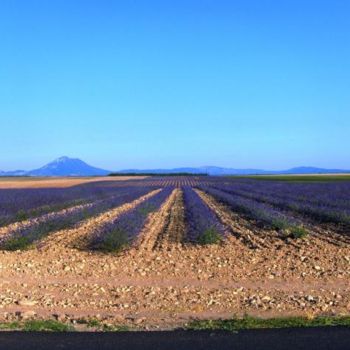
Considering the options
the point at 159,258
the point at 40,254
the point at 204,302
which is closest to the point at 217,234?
the point at 159,258

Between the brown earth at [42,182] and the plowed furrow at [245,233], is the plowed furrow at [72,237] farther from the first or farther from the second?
the brown earth at [42,182]

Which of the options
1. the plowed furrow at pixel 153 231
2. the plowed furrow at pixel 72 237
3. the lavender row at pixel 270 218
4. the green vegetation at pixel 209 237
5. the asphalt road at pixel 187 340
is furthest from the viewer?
the lavender row at pixel 270 218

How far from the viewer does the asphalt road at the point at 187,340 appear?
248 inches

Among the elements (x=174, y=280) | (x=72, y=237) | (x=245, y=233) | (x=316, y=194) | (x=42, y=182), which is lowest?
(x=174, y=280)

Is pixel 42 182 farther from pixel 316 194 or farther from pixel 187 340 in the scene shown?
pixel 187 340

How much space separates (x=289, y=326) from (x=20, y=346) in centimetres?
304

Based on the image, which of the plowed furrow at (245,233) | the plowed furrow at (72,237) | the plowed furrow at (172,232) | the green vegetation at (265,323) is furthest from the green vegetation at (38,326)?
the plowed furrow at (245,233)

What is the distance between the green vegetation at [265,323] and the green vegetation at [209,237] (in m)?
7.27

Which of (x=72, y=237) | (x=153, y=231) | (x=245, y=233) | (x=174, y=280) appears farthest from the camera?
(x=153, y=231)

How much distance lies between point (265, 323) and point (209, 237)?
25.5 feet

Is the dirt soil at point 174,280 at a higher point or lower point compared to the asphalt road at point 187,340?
lower

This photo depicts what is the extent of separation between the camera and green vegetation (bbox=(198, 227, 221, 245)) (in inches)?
593

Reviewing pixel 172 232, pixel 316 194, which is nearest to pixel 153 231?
pixel 172 232

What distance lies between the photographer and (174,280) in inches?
432
